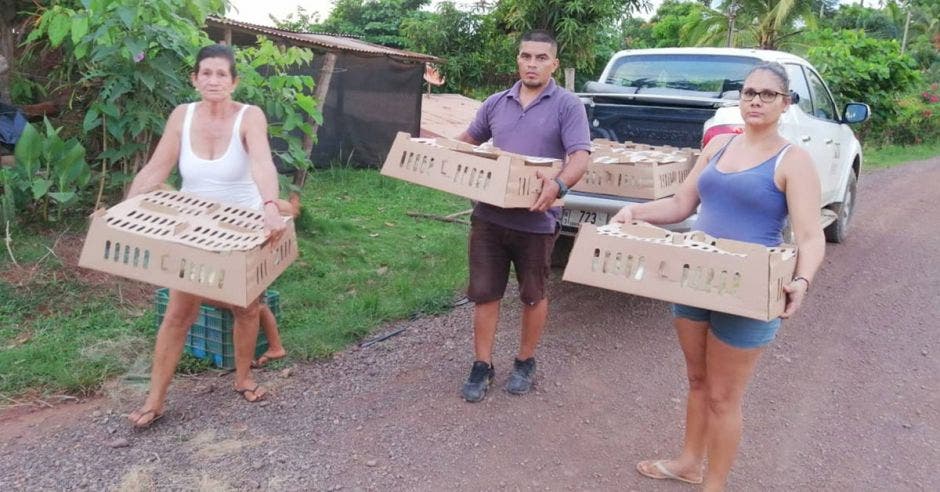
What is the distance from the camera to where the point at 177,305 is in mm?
3504

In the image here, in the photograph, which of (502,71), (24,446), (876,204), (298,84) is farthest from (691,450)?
(502,71)

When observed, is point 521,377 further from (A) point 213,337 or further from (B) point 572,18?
(B) point 572,18

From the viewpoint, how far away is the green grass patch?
1616 centimetres

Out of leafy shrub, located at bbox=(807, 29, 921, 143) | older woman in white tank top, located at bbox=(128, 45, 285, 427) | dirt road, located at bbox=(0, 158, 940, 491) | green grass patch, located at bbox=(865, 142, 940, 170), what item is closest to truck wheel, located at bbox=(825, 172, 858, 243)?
dirt road, located at bbox=(0, 158, 940, 491)

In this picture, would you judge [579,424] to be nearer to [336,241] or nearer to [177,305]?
[177,305]

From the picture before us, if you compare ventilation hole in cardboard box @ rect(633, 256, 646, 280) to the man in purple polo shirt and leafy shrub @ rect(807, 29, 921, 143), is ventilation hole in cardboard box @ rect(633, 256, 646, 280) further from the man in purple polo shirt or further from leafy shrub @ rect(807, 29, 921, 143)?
leafy shrub @ rect(807, 29, 921, 143)

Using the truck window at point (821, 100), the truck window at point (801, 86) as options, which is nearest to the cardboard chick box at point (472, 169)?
the truck window at point (801, 86)

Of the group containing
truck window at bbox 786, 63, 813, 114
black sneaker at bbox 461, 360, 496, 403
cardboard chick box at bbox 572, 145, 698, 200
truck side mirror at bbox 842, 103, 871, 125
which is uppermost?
truck window at bbox 786, 63, 813, 114

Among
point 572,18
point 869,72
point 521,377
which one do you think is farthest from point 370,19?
point 521,377

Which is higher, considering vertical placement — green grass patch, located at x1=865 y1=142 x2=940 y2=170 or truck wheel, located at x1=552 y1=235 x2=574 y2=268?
truck wheel, located at x1=552 y1=235 x2=574 y2=268

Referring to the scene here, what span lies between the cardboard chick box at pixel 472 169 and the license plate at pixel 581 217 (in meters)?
1.40

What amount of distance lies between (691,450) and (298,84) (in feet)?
13.0

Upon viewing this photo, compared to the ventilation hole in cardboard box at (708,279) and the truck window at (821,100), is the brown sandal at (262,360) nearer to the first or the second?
the ventilation hole in cardboard box at (708,279)

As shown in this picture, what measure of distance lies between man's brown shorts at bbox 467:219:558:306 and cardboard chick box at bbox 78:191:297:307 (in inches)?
41.1
